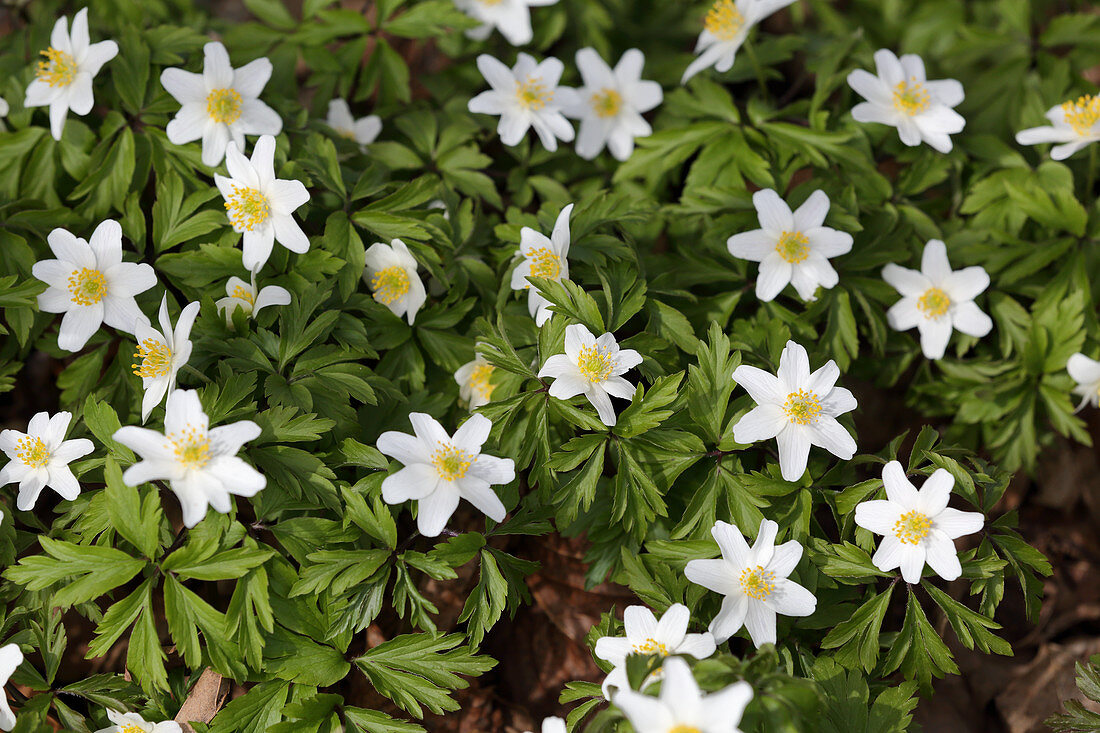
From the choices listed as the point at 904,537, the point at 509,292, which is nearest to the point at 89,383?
the point at 509,292

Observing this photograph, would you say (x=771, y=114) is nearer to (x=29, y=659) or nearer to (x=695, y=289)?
(x=695, y=289)

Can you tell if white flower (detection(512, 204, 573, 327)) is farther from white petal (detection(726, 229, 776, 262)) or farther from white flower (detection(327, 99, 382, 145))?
white flower (detection(327, 99, 382, 145))

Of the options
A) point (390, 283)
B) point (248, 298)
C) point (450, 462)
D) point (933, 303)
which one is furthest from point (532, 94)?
point (933, 303)

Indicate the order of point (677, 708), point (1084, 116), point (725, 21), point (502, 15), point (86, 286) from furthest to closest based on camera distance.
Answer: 1. point (502, 15)
2. point (725, 21)
3. point (1084, 116)
4. point (86, 286)
5. point (677, 708)

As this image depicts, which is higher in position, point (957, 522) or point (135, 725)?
point (957, 522)

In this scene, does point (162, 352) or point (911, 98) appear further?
point (911, 98)

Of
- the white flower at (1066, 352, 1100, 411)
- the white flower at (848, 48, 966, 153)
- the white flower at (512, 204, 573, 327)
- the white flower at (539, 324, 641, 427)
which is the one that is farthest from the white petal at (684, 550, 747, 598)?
the white flower at (848, 48, 966, 153)

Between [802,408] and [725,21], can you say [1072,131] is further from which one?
[802,408]
